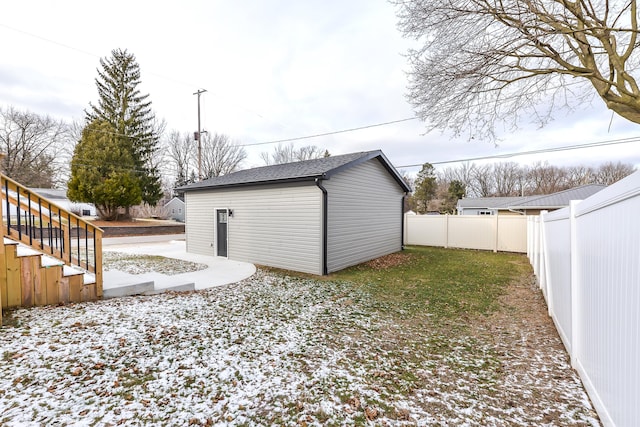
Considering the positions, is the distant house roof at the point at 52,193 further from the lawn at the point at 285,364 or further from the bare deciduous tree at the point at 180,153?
the lawn at the point at 285,364

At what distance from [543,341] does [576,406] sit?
1586mm

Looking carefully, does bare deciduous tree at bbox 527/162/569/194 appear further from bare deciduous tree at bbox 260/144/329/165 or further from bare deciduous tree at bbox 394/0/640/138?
bare deciduous tree at bbox 394/0/640/138

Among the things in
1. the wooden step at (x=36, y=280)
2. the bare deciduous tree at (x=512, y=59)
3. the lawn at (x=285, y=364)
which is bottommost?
the lawn at (x=285, y=364)

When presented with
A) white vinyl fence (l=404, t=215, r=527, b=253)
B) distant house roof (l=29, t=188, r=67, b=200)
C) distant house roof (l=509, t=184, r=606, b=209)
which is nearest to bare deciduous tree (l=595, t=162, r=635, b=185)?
distant house roof (l=509, t=184, r=606, b=209)

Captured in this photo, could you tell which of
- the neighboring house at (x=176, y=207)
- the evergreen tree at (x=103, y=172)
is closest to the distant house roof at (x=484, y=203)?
the evergreen tree at (x=103, y=172)

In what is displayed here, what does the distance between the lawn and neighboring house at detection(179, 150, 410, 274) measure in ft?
9.56

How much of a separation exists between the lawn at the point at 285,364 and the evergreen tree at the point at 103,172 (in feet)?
59.6

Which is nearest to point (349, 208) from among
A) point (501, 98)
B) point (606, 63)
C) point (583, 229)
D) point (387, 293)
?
point (387, 293)

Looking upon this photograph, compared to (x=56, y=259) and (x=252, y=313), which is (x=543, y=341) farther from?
(x=56, y=259)

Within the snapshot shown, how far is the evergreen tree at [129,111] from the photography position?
2053 centimetres

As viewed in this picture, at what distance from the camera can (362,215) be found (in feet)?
31.2

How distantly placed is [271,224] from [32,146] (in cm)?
2956

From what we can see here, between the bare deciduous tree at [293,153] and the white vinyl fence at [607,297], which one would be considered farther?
the bare deciduous tree at [293,153]

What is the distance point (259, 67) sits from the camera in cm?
1121
